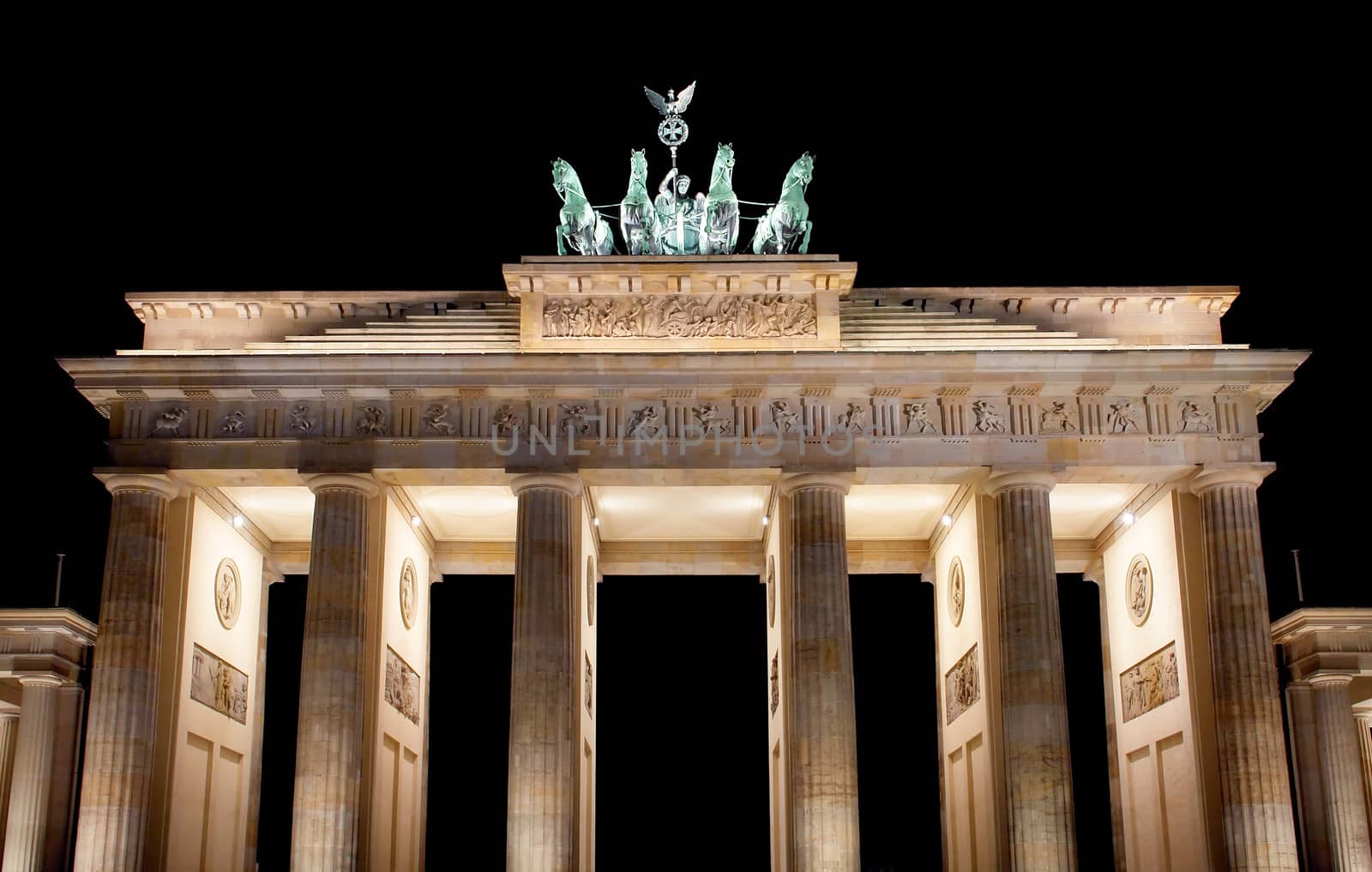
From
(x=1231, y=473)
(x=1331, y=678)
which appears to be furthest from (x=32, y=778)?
(x=1331, y=678)

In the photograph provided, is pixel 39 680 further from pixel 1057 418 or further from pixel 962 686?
pixel 1057 418

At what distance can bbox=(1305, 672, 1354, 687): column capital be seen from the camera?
31.0 metres

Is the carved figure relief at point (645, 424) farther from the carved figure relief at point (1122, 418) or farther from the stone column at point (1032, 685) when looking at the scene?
the carved figure relief at point (1122, 418)

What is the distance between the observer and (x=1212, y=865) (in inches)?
1100

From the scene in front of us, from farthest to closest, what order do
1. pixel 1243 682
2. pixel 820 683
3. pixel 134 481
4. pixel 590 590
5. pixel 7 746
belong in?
pixel 590 590 < pixel 7 746 < pixel 134 481 < pixel 820 683 < pixel 1243 682

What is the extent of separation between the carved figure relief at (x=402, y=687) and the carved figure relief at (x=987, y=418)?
516 inches

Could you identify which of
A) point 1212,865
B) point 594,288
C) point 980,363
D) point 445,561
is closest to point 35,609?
point 445,561

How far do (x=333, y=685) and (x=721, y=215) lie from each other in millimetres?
12747

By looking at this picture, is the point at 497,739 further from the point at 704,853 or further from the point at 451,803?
the point at 704,853

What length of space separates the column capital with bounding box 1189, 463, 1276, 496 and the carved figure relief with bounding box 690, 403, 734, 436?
9.44 metres

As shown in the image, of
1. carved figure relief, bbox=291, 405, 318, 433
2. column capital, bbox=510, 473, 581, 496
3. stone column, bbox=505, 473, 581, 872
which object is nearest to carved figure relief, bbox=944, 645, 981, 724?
stone column, bbox=505, 473, 581, 872

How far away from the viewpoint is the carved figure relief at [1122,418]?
29578mm

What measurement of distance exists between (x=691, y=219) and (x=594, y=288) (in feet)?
9.54

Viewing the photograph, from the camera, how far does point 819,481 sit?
29.2 meters
